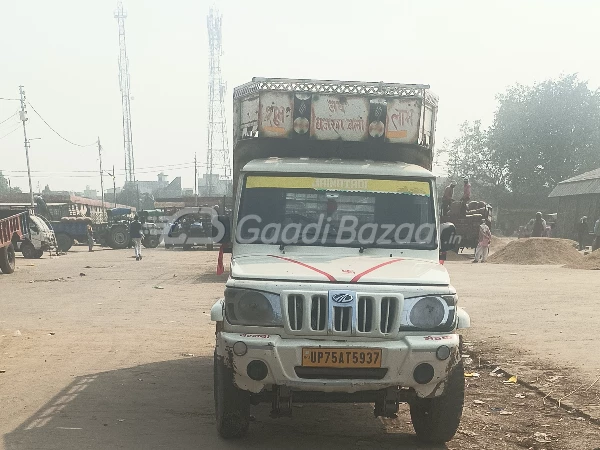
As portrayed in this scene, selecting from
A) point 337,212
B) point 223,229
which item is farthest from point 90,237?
point 337,212

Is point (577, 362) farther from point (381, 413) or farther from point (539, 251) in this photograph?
point (539, 251)

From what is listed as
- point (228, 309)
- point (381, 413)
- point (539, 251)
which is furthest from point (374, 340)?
point (539, 251)

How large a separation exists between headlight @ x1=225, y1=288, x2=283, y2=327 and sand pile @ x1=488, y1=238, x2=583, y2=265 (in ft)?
75.6

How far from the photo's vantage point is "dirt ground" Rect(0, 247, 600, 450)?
18.4 ft

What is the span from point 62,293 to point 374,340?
1327cm

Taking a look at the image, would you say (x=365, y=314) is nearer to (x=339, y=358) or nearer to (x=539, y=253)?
(x=339, y=358)

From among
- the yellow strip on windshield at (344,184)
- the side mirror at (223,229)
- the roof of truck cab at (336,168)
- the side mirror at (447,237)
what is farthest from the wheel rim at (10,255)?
the side mirror at (447,237)

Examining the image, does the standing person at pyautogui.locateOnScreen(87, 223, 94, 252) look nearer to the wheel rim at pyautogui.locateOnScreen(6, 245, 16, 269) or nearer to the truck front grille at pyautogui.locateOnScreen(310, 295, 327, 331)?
the wheel rim at pyautogui.locateOnScreen(6, 245, 16, 269)

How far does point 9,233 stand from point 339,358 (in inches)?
791

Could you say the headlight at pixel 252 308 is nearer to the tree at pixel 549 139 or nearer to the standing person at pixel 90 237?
the standing person at pixel 90 237

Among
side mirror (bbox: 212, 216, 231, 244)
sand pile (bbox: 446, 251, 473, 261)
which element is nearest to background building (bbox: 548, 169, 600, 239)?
sand pile (bbox: 446, 251, 473, 261)

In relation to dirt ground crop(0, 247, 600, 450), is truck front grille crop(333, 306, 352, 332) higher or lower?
higher

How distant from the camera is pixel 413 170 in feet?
21.7

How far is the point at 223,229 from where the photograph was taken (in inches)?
259
